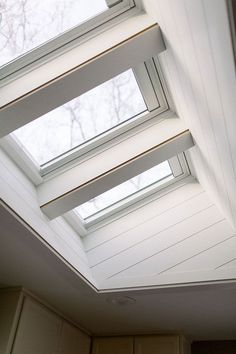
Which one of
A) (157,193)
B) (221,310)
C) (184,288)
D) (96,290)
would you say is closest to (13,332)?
(96,290)

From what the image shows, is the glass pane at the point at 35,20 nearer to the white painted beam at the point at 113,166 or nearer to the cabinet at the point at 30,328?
the white painted beam at the point at 113,166

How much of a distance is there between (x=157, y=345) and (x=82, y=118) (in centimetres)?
176

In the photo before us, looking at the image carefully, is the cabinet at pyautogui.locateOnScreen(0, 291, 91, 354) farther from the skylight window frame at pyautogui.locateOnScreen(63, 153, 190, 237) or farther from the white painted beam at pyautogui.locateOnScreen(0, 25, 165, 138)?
A: the white painted beam at pyautogui.locateOnScreen(0, 25, 165, 138)

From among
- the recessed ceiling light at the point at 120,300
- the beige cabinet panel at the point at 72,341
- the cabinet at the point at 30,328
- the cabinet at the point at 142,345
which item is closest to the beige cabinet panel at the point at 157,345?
the cabinet at the point at 142,345

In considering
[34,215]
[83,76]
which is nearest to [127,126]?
[83,76]

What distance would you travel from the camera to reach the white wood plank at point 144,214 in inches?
82.2

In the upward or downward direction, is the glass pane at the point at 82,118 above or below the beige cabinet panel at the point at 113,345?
above

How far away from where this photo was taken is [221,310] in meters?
2.23

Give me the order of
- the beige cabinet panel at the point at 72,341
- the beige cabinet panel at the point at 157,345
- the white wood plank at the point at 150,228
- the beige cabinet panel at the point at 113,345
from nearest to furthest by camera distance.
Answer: the white wood plank at the point at 150,228
the beige cabinet panel at the point at 72,341
the beige cabinet panel at the point at 157,345
the beige cabinet panel at the point at 113,345

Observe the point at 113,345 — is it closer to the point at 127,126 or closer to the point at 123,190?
the point at 123,190

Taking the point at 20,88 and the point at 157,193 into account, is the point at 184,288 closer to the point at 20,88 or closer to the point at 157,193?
the point at 157,193

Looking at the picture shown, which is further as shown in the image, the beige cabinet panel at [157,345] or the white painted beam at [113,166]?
the beige cabinet panel at [157,345]

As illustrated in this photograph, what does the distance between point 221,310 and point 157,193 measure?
816 millimetres

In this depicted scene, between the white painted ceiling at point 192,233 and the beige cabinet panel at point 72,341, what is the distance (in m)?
0.07
